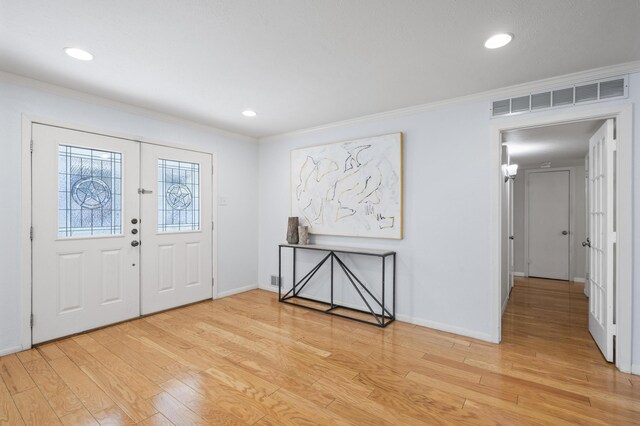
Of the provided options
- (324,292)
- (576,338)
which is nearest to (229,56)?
(324,292)

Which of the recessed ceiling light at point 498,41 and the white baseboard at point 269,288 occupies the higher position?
the recessed ceiling light at point 498,41

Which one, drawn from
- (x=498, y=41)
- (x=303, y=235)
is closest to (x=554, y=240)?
(x=303, y=235)

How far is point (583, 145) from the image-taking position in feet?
14.7

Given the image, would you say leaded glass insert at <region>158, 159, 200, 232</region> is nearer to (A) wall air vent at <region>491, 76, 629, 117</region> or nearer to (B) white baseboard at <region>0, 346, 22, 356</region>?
(B) white baseboard at <region>0, 346, 22, 356</region>

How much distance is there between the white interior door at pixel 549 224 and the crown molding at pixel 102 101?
5.86 metres

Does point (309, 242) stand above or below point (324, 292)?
above

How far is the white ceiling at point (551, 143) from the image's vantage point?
3447 mm

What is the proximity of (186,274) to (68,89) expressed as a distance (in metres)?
2.34

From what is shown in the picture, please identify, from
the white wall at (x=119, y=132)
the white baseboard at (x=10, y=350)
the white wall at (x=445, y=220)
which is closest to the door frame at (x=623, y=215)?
the white wall at (x=445, y=220)

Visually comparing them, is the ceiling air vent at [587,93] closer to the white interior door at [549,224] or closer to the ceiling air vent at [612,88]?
the ceiling air vent at [612,88]

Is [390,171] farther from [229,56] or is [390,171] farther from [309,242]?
[229,56]

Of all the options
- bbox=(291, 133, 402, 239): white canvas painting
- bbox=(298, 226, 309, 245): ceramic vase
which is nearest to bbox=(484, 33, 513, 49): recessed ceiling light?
bbox=(291, 133, 402, 239): white canvas painting

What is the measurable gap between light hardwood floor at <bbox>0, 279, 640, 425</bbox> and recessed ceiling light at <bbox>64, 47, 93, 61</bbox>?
240 centimetres

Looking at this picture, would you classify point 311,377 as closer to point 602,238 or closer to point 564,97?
point 602,238
